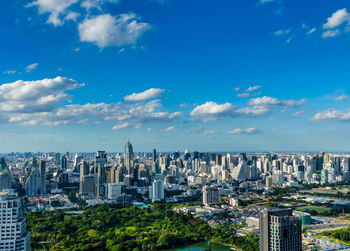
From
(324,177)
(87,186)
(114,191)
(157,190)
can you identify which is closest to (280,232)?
(157,190)

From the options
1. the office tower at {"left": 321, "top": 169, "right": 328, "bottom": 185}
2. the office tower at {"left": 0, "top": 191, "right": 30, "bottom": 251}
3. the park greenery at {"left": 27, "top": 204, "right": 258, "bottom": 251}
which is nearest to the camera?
the office tower at {"left": 0, "top": 191, "right": 30, "bottom": 251}

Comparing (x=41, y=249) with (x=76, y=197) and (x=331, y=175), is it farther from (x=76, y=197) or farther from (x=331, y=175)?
(x=331, y=175)

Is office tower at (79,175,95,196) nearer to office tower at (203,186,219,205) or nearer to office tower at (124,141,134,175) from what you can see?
office tower at (124,141,134,175)

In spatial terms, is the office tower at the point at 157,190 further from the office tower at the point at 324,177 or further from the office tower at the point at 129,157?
the office tower at the point at 324,177

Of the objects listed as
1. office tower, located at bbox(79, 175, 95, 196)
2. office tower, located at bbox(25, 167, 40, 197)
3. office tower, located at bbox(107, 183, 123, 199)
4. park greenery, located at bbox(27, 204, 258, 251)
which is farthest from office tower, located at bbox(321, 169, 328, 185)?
office tower, located at bbox(25, 167, 40, 197)

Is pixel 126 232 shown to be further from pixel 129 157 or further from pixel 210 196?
pixel 129 157

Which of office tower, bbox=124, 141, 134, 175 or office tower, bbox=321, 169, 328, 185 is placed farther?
office tower, bbox=124, 141, 134, 175

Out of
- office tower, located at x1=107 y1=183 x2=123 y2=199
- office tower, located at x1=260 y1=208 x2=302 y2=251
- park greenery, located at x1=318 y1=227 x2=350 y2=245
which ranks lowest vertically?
park greenery, located at x1=318 y1=227 x2=350 y2=245
